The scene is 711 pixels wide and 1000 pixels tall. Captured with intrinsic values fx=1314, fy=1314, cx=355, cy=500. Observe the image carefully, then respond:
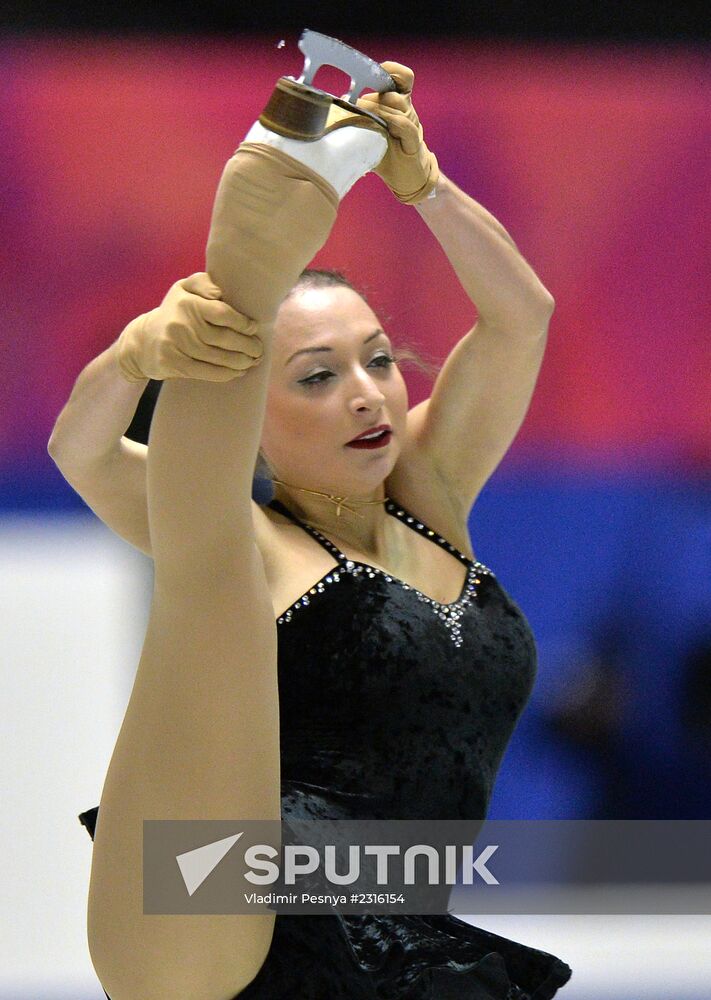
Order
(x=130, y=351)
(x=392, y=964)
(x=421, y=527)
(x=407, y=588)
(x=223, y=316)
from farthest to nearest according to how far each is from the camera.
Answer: (x=421, y=527), (x=407, y=588), (x=392, y=964), (x=130, y=351), (x=223, y=316)

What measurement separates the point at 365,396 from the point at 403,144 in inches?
9.3

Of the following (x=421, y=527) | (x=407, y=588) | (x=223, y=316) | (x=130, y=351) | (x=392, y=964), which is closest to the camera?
(x=223, y=316)

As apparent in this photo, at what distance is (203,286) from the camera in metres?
0.91

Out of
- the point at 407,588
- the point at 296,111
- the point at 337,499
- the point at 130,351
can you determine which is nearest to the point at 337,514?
the point at 337,499

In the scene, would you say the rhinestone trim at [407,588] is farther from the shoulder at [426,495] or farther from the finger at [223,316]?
the finger at [223,316]

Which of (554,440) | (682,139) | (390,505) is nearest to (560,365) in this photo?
(554,440)

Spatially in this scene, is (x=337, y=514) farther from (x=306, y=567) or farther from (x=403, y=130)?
(x=403, y=130)

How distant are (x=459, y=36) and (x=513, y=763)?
3.86 feet

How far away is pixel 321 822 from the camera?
3.79 feet

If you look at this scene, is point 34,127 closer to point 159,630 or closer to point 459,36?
point 459,36

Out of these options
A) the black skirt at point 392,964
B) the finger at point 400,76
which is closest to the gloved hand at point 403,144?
the finger at point 400,76

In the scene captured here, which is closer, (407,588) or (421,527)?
(407,588)

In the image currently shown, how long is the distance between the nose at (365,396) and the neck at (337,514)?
0.32 ft

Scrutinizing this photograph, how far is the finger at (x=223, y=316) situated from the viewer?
2.90ft
